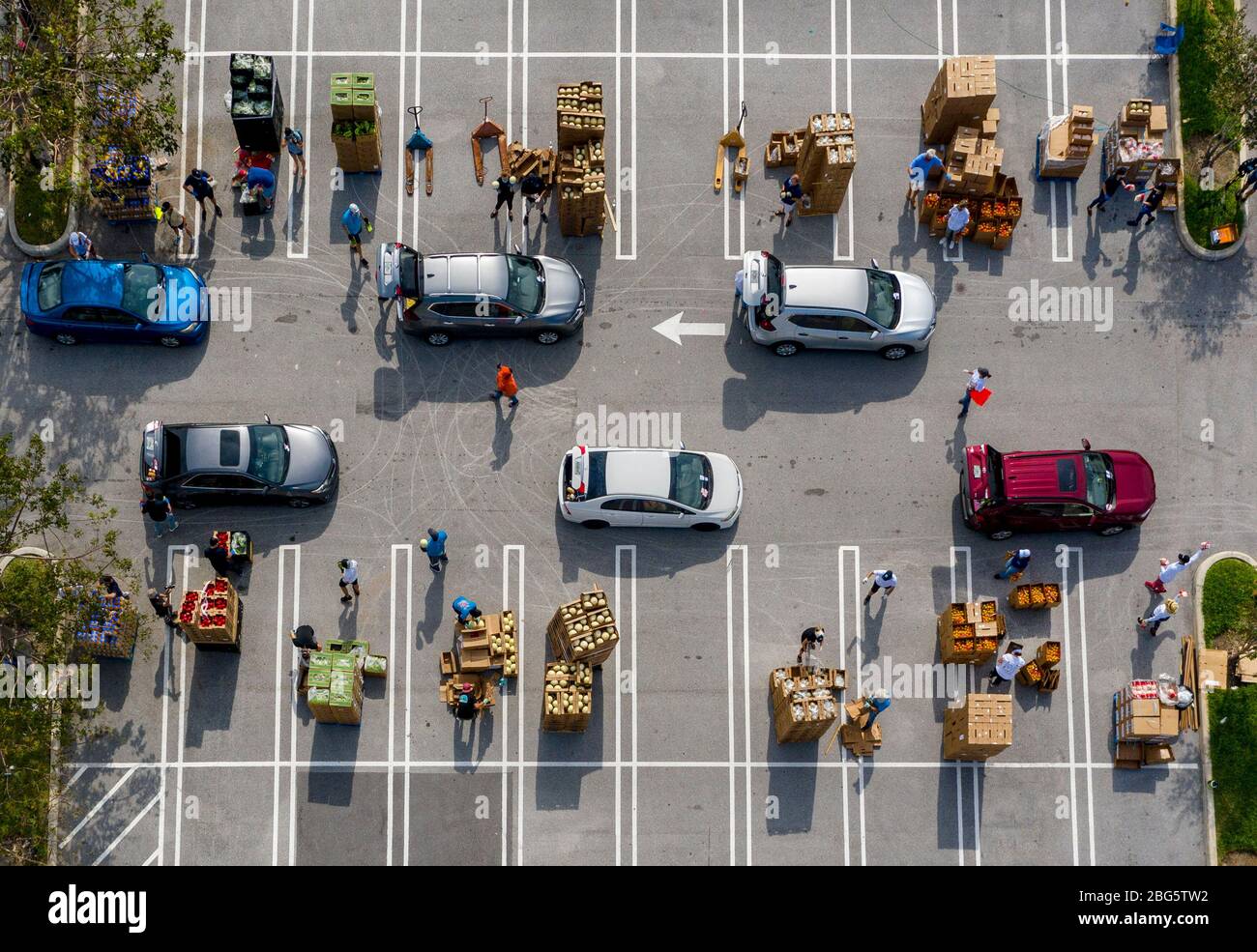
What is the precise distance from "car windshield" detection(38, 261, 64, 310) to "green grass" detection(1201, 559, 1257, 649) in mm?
29596

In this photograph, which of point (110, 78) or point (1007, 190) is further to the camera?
point (1007, 190)

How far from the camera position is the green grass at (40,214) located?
102 ft

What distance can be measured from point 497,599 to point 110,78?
51.6ft

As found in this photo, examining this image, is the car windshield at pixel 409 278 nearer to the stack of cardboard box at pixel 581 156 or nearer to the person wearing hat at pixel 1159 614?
the stack of cardboard box at pixel 581 156

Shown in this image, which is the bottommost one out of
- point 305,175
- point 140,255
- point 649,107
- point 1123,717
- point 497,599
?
point 1123,717

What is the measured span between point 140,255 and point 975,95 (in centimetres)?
2217

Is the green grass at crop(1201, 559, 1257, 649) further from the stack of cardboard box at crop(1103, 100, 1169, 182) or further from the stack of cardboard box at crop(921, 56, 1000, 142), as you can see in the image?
the stack of cardboard box at crop(921, 56, 1000, 142)

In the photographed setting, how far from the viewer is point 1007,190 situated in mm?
31469

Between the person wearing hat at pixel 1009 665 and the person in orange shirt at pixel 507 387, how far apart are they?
537 inches

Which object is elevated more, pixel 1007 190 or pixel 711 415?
pixel 1007 190

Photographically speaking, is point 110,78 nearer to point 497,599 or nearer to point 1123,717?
point 497,599

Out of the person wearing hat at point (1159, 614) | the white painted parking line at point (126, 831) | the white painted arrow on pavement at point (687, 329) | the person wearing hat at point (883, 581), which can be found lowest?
the white painted parking line at point (126, 831)

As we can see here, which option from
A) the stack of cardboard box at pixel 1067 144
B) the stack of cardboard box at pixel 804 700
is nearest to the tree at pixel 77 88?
the stack of cardboard box at pixel 804 700

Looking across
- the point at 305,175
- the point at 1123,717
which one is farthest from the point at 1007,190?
the point at 305,175
